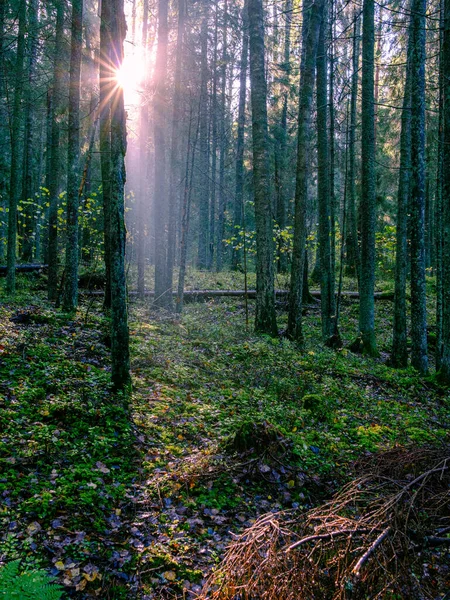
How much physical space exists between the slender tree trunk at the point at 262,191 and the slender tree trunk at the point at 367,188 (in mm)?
2809

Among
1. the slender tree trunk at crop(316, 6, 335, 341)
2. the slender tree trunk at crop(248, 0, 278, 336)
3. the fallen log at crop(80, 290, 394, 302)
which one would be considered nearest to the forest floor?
the slender tree trunk at crop(248, 0, 278, 336)

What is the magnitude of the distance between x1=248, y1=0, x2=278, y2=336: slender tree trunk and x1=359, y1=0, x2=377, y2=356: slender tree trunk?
2809mm

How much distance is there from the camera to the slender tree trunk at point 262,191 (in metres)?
11.2

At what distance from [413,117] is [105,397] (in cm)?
938

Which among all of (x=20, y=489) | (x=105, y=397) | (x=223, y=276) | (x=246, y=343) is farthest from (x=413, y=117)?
(x=223, y=276)

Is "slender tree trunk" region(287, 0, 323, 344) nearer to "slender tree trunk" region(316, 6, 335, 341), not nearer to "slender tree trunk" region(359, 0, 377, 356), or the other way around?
"slender tree trunk" region(316, 6, 335, 341)

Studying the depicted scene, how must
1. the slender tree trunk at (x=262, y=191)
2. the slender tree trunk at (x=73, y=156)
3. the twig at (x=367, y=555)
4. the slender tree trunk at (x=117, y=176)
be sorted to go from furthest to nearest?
the slender tree trunk at (x=262, y=191)
the slender tree trunk at (x=73, y=156)
the slender tree trunk at (x=117, y=176)
the twig at (x=367, y=555)

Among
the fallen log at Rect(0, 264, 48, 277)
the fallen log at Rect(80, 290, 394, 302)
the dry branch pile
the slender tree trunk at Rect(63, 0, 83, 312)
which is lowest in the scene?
the dry branch pile

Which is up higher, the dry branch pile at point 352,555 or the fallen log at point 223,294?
the fallen log at point 223,294

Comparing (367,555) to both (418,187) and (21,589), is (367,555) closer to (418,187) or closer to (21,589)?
(21,589)

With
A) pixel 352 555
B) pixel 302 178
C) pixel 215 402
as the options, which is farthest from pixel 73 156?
pixel 352 555

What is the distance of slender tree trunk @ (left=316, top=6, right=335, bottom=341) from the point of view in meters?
12.4

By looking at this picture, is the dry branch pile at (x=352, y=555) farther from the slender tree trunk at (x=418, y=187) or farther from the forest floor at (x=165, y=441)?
the slender tree trunk at (x=418, y=187)

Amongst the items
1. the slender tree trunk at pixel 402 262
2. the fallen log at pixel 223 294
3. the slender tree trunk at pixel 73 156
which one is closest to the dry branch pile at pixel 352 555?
the slender tree trunk at pixel 402 262
